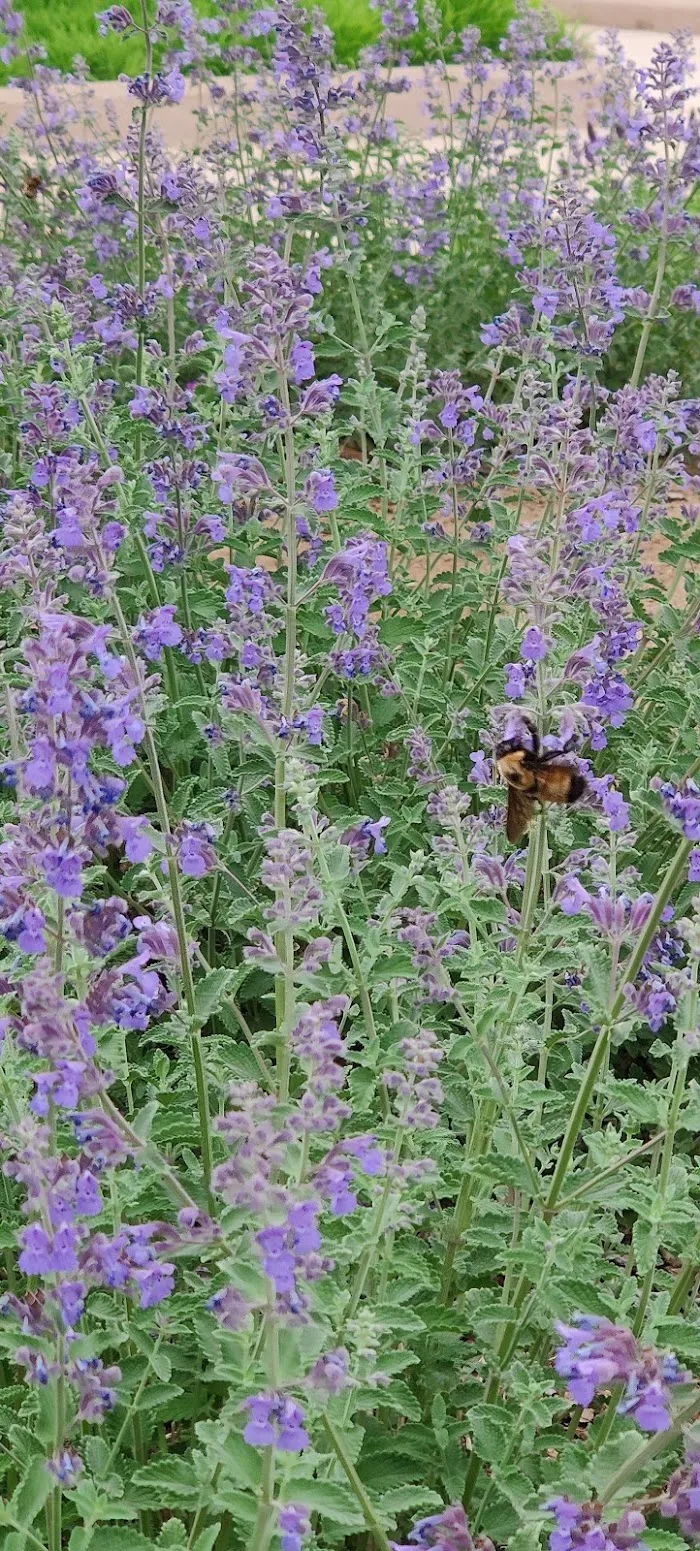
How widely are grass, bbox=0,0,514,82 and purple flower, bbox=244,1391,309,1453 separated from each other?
1120 cm

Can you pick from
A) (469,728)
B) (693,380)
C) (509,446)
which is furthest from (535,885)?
(693,380)

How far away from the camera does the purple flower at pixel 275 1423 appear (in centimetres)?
165

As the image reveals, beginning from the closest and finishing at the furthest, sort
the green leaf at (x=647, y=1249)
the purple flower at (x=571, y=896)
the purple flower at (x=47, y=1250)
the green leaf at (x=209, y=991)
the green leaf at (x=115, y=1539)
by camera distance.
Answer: the purple flower at (x=47, y=1250) → the green leaf at (x=115, y=1539) → the green leaf at (x=647, y=1249) → the green leaf at (x=209, y=991) → the purple flower at (x=571, y=896)

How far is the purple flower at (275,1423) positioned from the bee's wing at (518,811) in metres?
1.16

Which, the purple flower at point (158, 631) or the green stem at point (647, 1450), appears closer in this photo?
the green stem at point (647, 1450)

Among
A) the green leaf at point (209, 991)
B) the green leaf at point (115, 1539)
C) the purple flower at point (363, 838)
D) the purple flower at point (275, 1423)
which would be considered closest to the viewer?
the purple flower at point (275, 1423)

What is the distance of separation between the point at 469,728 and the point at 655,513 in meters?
0.95

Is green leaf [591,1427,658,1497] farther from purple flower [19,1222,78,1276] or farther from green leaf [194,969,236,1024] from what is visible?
green leaf [194,969,236,1024]

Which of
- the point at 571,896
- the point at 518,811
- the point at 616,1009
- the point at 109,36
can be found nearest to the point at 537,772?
the point at 518,811

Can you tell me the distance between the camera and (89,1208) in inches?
73.2

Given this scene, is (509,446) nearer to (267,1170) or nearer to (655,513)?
(655,513)

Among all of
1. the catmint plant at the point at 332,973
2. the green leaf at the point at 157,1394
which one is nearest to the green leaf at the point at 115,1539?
the catmint plant at the point at 332,973

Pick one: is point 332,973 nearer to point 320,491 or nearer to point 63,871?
point 320,491

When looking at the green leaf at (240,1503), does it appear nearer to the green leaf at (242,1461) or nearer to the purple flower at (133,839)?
the green leaf at (242,1461)
